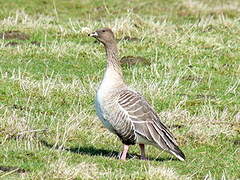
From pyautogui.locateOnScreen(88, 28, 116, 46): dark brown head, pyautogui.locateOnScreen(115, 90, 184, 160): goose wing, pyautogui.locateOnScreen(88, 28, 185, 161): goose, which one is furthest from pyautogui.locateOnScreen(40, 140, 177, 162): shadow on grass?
pyautogui.locateOnScreen(88, 28, 116, 46): dark brown head

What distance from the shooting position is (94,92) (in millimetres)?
11258

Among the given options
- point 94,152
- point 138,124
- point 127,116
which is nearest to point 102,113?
point 127,116

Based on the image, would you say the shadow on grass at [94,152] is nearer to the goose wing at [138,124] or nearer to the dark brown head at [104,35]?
the goose wing at [138,124]

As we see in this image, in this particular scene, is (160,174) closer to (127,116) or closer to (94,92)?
(127,116)

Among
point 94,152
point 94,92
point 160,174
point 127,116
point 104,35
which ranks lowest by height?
point 94,92

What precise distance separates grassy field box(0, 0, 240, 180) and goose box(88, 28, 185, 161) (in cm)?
25

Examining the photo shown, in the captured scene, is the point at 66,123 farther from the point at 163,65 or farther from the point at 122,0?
the point at 122,0

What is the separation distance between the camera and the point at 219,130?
9805mm

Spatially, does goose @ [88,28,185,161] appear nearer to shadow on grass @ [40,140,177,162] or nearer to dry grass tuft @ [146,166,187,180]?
shadow on grass @ [40,140,177,162]

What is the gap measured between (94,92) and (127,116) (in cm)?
311

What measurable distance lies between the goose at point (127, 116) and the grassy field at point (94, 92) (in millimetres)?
246

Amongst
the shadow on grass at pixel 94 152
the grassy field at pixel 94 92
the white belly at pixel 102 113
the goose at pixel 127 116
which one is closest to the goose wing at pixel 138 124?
the goose at pixel 127 116

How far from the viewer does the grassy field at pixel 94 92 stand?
25.8 feet

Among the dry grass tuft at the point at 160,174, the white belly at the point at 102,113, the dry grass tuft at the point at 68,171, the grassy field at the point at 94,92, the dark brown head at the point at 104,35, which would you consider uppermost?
the dark brown head at the point at 104,35
